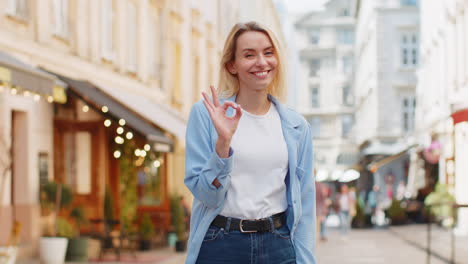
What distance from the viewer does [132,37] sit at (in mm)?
21672

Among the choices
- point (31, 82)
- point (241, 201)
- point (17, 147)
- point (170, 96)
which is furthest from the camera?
point (170, 96)

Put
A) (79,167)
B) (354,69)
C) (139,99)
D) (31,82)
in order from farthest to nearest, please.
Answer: (354,69), (139,99), (79,167), (31,82)

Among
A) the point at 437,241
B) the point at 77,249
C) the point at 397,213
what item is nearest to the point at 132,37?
the point at 77,249

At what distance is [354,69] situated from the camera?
275 feet

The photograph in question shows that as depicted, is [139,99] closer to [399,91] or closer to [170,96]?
[170,96]

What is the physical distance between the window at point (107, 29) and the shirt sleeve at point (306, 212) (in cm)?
1555

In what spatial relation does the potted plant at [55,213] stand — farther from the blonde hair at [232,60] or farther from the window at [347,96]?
the window at [347,96]

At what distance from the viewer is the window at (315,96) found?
3391 inches

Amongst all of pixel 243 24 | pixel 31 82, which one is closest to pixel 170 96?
pixel 31 82

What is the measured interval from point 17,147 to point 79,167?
2944 millimetres

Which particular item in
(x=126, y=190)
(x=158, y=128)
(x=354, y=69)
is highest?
(x=354, y=69)

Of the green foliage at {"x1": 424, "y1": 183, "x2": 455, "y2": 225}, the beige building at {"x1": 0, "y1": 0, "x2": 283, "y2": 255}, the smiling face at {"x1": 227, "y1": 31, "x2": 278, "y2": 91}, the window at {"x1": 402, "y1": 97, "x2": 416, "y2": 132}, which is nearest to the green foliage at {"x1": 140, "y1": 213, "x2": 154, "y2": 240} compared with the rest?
the beige building at {"x1": 0, "y1": 0, "x2": 283, "y2": 255}

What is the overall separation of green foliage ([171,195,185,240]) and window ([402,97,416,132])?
3412cm

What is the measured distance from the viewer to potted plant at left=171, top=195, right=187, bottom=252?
18.5 metres
